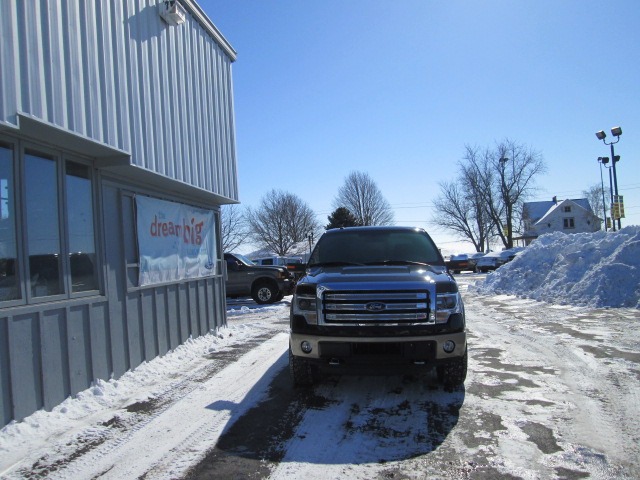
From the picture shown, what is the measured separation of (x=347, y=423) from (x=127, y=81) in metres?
5.08

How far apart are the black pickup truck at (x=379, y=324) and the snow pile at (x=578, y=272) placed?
27.6 ft

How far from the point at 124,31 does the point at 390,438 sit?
5912mm

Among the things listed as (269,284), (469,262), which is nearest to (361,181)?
(469,262)

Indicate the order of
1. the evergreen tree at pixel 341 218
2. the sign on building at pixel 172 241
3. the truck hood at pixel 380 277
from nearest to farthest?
the truck hood at pixel 380 277
the sign on building at pixel 172 241
the evergreen tree at pixel 341 218

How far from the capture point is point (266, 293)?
1586 cm

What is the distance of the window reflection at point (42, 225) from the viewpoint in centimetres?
483

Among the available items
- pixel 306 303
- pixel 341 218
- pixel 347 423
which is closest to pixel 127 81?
pixel 306 303

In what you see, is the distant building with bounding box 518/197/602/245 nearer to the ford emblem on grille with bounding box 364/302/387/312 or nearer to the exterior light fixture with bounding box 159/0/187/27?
the exterior light fixture with bounding box 159/0/187/27

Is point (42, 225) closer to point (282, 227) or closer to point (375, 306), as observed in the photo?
point (375, 306)

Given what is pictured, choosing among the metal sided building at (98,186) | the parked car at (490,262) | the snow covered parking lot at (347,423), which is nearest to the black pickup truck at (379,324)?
the snow covered parking lot at (347,423)

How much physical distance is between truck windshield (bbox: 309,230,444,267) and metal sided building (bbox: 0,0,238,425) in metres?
2.69

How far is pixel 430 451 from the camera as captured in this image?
3807mm

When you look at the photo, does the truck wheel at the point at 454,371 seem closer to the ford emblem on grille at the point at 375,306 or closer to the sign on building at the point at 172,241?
the ford emblem on grille at the point at 375,306

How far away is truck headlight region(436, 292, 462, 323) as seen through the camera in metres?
4.90
